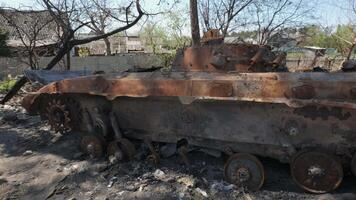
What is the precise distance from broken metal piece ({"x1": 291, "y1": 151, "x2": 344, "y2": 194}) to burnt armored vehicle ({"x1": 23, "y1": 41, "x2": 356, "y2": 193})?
0.03 feet

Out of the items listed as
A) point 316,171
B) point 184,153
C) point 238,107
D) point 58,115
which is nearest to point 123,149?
point 184,153

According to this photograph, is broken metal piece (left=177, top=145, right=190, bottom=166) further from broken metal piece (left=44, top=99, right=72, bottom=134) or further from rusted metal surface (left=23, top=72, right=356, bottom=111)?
broken metal piece (left=44, top=99, right=72, bottom=134)

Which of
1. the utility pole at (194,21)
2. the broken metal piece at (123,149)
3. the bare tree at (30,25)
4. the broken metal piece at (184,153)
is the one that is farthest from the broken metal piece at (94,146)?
the utility pole at (194,21)

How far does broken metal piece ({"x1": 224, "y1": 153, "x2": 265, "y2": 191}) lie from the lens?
520 cm

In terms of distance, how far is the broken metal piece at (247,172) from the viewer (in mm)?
5203

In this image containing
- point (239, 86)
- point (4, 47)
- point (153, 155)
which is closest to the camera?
point (239, 86)

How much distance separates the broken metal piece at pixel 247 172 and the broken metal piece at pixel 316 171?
1.28 feet

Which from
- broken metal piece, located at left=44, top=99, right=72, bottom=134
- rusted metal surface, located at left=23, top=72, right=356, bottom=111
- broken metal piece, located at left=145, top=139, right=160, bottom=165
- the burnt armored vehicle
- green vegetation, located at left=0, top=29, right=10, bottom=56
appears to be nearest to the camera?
rusted metal surface, located at left=23, top=72, right=356, bottom=111

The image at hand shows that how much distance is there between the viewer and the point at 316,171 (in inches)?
191

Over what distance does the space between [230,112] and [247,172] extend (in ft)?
2.43

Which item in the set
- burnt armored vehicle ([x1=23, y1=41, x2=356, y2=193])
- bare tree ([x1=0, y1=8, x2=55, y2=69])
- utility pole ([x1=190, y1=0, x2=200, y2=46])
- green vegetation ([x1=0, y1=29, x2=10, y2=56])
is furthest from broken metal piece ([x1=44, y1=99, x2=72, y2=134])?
green vegetation ([x1=0, y1=29, x2=10, y2=56])

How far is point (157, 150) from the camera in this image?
6.26 meters

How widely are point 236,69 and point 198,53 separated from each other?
0.63 m

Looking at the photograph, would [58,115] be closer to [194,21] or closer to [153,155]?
[153,155]
